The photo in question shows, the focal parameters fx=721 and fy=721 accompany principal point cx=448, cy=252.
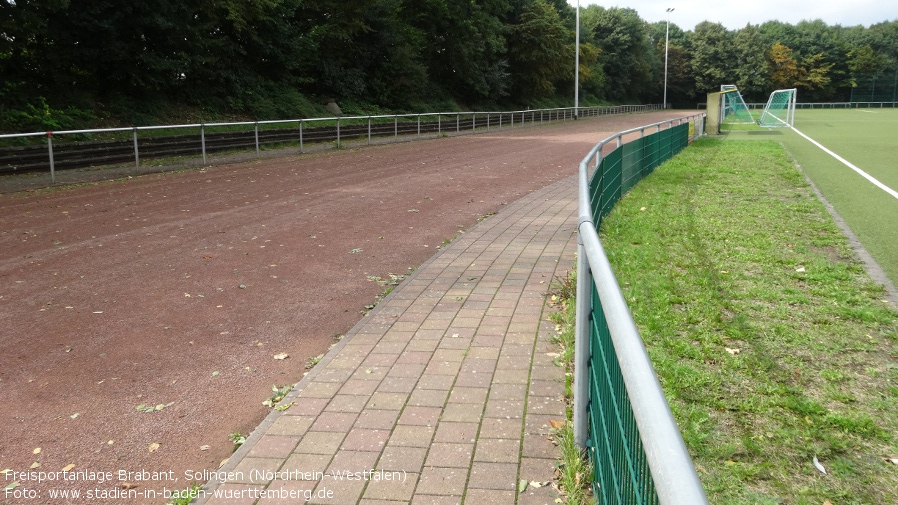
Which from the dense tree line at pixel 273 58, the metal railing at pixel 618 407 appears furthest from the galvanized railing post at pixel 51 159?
the metal railing at pixel 618 407

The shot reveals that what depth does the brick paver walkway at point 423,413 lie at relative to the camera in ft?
10.6

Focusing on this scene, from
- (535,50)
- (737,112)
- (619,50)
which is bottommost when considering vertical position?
(737,112)

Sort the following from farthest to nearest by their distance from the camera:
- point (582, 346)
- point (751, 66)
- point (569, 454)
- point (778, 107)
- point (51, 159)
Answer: point (751, 66)
point (778, 107)
point (51, 159)
point (569, 454)
point (582, 346)

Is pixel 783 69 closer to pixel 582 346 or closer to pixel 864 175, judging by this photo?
pixel 864 175

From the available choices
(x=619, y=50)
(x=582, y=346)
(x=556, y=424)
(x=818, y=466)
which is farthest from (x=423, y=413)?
(x=619, y=50)

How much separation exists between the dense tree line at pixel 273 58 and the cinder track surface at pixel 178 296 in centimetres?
1040

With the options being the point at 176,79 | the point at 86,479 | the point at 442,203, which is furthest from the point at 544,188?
the point at 176,79

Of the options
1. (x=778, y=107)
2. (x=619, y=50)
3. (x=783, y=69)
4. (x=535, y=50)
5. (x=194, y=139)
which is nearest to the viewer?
(x=194, y=139)

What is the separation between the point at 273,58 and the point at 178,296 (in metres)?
28.0

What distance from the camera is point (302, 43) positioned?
33219 mm

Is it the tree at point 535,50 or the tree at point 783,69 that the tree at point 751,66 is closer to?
the tree at point 783,69

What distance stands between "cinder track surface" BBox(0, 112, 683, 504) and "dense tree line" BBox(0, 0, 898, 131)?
10.4 m

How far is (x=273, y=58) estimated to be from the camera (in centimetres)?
3238

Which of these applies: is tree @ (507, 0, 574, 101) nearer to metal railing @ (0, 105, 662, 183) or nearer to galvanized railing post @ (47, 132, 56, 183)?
metal railing @ (0, 105, 662, 183)
